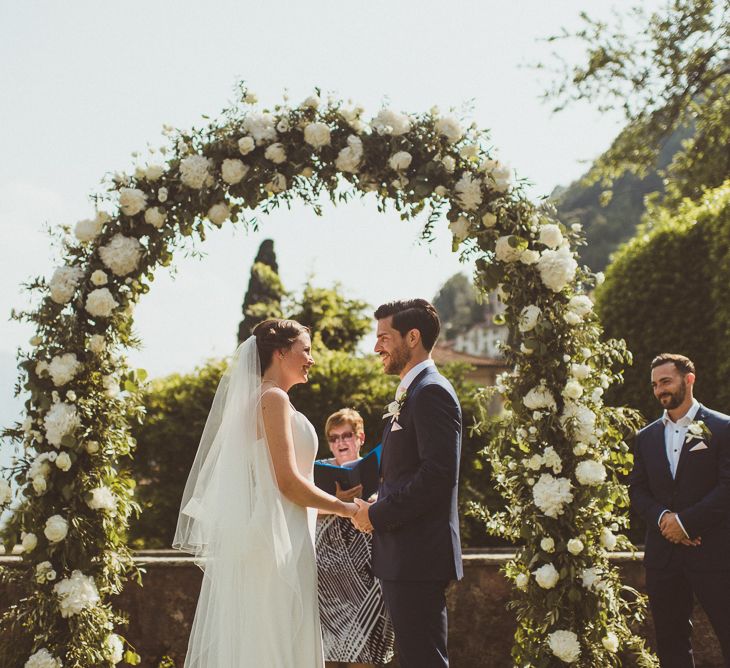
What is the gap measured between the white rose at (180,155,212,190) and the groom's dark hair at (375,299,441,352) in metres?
1.62

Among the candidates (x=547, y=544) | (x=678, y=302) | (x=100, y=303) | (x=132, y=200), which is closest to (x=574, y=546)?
(x=547, y=544)

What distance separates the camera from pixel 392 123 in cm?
460

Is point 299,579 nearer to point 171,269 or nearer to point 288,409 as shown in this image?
point 288,409

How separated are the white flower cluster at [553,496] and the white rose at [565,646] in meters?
0.58

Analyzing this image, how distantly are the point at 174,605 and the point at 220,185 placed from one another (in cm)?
273

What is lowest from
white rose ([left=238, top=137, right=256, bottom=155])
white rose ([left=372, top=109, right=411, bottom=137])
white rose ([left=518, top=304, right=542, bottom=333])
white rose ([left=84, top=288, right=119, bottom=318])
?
white rose ([left=518, top=304, right=542, bottom=333])

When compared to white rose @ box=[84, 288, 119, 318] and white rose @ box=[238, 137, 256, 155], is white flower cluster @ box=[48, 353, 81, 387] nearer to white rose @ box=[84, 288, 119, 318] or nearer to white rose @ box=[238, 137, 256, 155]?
white rose @ box=[84, 288, 119, 318]

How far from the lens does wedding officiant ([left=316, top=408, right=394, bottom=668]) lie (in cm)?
423

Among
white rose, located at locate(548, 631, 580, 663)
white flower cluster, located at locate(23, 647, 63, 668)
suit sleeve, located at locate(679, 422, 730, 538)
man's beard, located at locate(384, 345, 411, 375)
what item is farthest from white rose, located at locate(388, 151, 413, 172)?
white flower cluster, located at locate(23, 647, 63, 668)

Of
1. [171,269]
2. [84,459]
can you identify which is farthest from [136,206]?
[84,459]

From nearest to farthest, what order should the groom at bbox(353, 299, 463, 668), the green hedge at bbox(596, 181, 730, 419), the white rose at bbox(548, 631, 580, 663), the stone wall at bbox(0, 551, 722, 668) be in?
the groom at bbox(353, 299, 463, 668), the white rose at bbox(548, 631, 580, 663), the stone wall at bbox(0, 551, 722, 668), the green hedge at bbox(596, 181, 730, 419)

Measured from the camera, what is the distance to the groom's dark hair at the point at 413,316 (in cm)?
363

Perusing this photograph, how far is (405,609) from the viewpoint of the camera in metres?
3.39

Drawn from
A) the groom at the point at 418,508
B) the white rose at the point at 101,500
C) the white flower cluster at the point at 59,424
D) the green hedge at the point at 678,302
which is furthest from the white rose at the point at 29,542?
the green hedge at the point at 678,302
